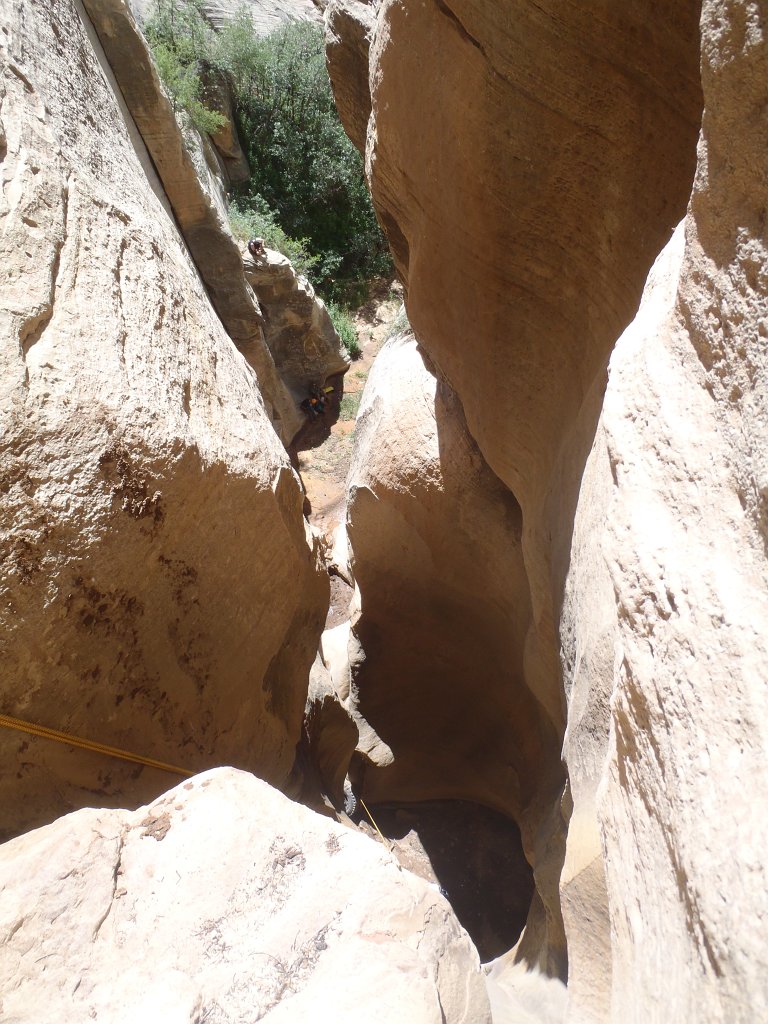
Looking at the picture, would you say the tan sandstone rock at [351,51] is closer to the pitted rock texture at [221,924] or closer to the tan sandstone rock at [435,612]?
the tan sandstone rock at [435,612]

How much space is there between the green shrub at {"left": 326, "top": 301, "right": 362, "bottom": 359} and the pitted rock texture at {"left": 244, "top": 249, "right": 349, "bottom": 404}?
0.57m

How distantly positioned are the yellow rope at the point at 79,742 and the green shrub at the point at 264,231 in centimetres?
734

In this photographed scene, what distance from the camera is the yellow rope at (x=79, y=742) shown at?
5.81 ft

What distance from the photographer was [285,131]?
10.5 m

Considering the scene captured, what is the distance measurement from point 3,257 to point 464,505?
2.75 m

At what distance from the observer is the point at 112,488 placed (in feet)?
6.23

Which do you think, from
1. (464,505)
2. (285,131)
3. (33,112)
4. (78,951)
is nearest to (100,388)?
(33,112)

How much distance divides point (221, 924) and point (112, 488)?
3.89 ft

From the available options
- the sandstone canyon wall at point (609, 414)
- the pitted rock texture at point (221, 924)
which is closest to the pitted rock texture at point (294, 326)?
the sandstone canyon wall at point (609, 414)

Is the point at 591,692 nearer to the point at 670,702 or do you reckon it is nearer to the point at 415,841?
the point at 670,702

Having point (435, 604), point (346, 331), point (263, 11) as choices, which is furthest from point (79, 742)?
point (263, 11)

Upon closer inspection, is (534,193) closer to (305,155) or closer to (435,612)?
(435,612)

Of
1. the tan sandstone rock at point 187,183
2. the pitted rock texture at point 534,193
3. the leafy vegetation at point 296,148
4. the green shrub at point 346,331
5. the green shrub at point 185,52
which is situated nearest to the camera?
the pitted rock texture at point 534,193

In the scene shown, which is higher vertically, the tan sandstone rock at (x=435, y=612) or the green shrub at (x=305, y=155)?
the green shrub at (x=305, y=155)
